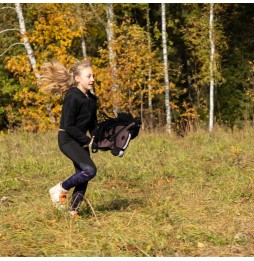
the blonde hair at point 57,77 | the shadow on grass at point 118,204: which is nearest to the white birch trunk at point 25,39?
the shadow on grass at point 118,204

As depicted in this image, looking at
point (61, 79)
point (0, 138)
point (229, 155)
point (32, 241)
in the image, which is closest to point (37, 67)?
point (0, 138)

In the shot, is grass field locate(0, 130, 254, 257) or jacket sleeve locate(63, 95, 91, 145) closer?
grass field locate(0, 130, 254, 257)

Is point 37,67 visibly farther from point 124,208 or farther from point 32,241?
point 32,241

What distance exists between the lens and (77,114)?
206 inches

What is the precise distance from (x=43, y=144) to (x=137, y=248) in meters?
6.93

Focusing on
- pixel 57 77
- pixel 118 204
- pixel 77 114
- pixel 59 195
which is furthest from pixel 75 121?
pixel 118 204

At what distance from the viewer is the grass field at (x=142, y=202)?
442 cm

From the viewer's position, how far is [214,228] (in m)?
4.96

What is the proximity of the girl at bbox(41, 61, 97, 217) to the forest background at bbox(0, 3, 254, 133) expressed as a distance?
662 cm

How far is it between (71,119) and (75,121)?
0.13 metres

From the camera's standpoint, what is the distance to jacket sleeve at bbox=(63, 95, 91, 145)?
16.8ft

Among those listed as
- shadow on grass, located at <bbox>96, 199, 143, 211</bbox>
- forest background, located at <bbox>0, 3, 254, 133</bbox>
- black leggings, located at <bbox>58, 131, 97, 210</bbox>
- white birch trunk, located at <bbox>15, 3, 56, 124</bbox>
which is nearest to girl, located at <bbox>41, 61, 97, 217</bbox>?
black leggings, located at <bbox>58, 131, 97, 210</bbox>

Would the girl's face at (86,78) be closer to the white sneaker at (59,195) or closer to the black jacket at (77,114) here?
the black jacket at (77,114)

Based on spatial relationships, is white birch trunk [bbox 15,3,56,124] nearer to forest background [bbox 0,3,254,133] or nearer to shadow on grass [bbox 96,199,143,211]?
forest background [bbox 0,3,254,133]
